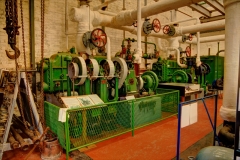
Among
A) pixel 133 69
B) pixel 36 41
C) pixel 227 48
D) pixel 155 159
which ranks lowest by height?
pixel 155 159

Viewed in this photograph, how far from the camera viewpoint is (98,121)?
376 cm

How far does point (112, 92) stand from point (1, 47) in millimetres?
3064

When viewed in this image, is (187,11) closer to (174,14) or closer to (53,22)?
(174,14)

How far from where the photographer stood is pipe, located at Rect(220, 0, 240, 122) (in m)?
2.49

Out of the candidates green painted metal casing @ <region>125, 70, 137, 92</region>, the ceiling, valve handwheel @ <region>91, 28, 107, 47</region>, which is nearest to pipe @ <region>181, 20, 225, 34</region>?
the ceiling

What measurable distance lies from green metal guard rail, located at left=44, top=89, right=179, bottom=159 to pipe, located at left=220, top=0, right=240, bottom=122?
6.11 ft

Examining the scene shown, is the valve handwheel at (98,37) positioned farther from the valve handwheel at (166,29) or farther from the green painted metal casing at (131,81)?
the valve handwheel at (166,29)

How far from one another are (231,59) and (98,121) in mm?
2629

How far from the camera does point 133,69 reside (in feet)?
16.1

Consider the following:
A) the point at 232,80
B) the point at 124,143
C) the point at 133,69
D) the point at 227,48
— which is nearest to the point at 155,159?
the point at 124,143

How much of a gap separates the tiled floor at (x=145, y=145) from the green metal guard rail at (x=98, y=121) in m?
0.17

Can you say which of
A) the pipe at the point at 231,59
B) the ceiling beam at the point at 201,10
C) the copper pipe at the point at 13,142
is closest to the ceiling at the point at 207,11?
the ceiling beam at the point at 201,10

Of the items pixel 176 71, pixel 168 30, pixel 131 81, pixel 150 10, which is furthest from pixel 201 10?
pixel 131 81

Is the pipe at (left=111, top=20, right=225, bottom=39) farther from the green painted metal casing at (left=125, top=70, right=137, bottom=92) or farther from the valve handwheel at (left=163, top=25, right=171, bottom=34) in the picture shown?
the green painted metal casing at (left=125, top=70, right=137, bottom=92)
